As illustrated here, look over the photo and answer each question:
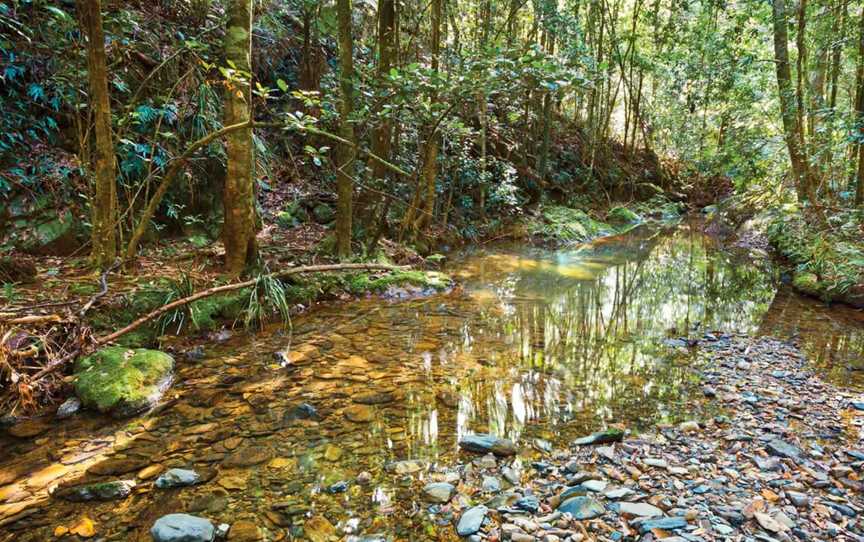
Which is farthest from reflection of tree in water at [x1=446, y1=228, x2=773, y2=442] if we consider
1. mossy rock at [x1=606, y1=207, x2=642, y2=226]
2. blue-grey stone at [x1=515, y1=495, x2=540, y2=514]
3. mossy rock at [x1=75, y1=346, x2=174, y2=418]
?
mossy rock at [x1=606, y1=207, x2=642, y2=226]

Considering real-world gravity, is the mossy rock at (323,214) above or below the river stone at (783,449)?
above

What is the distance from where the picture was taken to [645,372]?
5309mm

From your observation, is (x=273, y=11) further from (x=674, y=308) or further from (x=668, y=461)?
(x=668, y=461)

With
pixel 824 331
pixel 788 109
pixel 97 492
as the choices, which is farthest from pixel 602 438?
pixel 788 109

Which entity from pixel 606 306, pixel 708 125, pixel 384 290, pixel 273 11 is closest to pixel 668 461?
pixel 606 306

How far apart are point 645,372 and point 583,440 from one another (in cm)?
192

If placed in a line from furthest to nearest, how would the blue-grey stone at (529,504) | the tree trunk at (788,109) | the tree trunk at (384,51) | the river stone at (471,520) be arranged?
the tree trunk at (788,109)
the tree trunk at (384,51)
the blue-grey stone at (529,504)
the river stone at (471,520)

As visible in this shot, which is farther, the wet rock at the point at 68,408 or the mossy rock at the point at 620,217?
the mossy rock at the point at 620,217

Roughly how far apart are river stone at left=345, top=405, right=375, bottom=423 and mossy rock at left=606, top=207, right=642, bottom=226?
17395mm

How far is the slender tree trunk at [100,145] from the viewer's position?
541 cm

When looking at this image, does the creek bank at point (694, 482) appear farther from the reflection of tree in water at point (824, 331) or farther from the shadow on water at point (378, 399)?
the reflection of tree in water at point (824, 331)

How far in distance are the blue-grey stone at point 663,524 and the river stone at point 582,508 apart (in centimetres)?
24

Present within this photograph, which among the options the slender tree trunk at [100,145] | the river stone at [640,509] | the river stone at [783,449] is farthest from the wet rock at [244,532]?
the slender tree trunk at [100,145]

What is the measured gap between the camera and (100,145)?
5.67 m
